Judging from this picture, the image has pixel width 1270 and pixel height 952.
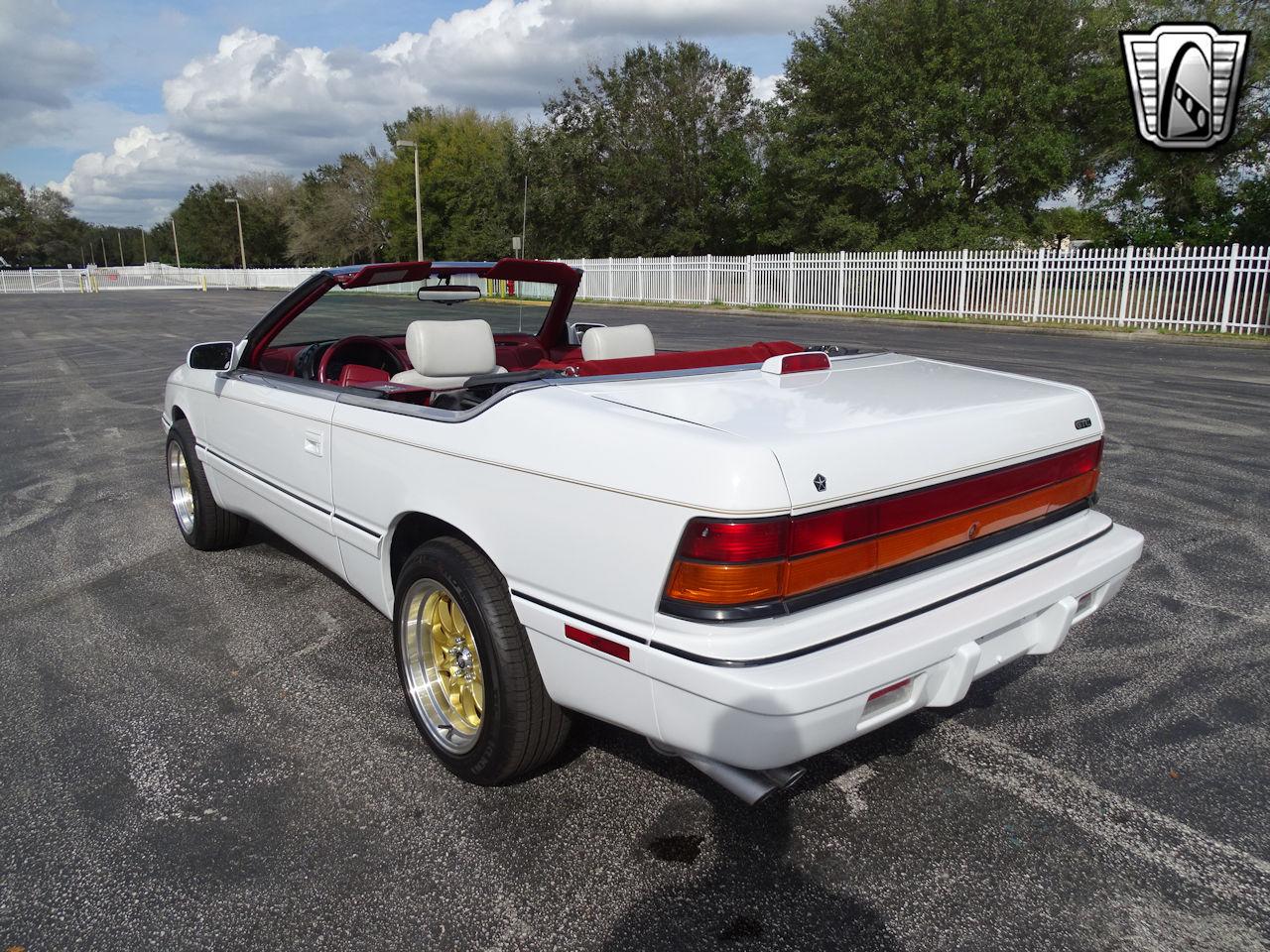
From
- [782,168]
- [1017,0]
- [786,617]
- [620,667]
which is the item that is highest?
[1017,0]

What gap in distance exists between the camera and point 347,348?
152 inches

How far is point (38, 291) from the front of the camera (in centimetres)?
4972

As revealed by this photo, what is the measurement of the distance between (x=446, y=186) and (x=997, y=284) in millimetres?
44368

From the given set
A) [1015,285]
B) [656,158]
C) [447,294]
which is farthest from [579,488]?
[656,158]

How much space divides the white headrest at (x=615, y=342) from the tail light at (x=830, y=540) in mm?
1580

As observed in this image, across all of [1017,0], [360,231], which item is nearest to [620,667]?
[1017,0]

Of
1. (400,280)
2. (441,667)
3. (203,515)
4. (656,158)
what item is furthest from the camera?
(656,158)

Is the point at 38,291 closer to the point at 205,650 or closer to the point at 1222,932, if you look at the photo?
the point at 205,650

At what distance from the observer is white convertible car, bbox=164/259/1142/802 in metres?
1.93

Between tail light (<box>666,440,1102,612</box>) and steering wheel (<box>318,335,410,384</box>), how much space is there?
7.59ft

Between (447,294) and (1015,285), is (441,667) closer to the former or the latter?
(447,294)

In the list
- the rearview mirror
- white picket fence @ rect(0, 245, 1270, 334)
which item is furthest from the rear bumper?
white picket fence @ rect(0, 245, 1270, 334)

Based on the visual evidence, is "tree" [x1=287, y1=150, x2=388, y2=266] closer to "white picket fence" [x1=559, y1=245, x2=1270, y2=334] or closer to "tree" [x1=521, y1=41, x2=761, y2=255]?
"tree" [x1=521, y1=41, x2=761, y2=255]

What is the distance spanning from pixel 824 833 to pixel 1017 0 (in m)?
30.0
